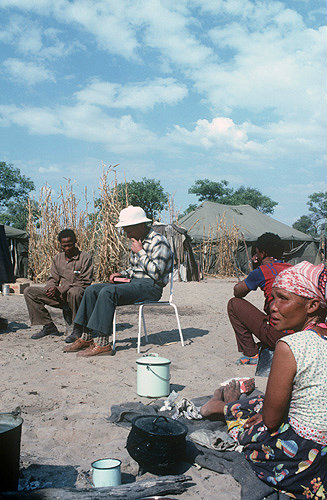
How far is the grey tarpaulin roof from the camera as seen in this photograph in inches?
772

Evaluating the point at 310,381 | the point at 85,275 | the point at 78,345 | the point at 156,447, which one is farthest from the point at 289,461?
the point at 85,275

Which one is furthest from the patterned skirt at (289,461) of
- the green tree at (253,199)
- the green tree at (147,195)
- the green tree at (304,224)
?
the green tree at (304,224)

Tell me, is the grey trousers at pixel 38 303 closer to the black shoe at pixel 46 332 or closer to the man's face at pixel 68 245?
the black shoe at pixel 46 332

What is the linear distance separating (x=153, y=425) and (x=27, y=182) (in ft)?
159

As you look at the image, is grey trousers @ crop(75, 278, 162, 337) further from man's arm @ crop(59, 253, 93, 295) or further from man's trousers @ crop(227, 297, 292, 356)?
man's trousers @ crop(227, 297, 292, 356)

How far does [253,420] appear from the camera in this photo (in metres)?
2.36

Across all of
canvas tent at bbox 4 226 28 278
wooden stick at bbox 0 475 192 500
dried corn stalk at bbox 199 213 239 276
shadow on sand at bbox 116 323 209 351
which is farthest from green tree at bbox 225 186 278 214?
wooden stick at bbox 0 475 192 500

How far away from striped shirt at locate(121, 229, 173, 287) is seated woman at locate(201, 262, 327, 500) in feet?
9.29

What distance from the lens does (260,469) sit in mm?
2148

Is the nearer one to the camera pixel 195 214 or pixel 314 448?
pixel 314 448

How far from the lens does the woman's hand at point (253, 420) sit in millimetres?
2330

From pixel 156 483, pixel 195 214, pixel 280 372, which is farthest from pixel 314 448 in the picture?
pixel 195 214

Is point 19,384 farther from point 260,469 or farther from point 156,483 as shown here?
point 260,469

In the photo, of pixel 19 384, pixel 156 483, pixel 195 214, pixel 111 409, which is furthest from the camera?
pixel 195 214
